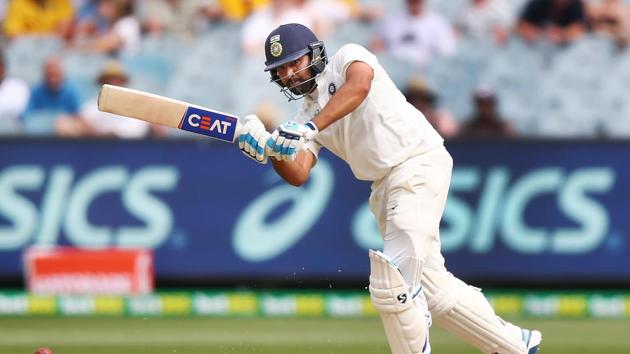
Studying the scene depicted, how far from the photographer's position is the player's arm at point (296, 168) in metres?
4.64

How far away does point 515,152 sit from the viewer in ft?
25.4

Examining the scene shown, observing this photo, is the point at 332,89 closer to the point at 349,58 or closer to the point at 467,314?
the point at 349,58

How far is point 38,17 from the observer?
938 centimetres

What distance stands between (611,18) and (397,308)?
497cm

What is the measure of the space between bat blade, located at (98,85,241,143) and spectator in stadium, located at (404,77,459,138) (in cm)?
370

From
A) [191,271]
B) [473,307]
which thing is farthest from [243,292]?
[473,307]

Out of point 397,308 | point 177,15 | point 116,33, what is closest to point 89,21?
point 116,33

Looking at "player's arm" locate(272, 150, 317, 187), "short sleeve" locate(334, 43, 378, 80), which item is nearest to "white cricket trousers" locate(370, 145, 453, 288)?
"player's arm" locate(272, 150, 317, 187)

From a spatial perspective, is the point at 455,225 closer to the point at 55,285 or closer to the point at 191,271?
the point at 191,271

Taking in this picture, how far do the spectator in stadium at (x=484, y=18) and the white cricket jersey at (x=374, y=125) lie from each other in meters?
4.27

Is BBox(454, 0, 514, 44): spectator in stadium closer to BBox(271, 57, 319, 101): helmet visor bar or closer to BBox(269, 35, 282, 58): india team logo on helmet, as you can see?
BBox(271, 57, 319, 101): helmet visor bar

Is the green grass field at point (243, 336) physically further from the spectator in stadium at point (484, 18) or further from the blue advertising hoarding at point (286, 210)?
the spectator in stadium at point (484, 18)

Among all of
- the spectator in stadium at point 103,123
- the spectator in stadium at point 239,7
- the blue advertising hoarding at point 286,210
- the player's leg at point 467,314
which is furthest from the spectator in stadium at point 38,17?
the player's leg at point 467,314

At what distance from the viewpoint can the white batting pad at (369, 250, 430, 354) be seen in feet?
14.2
